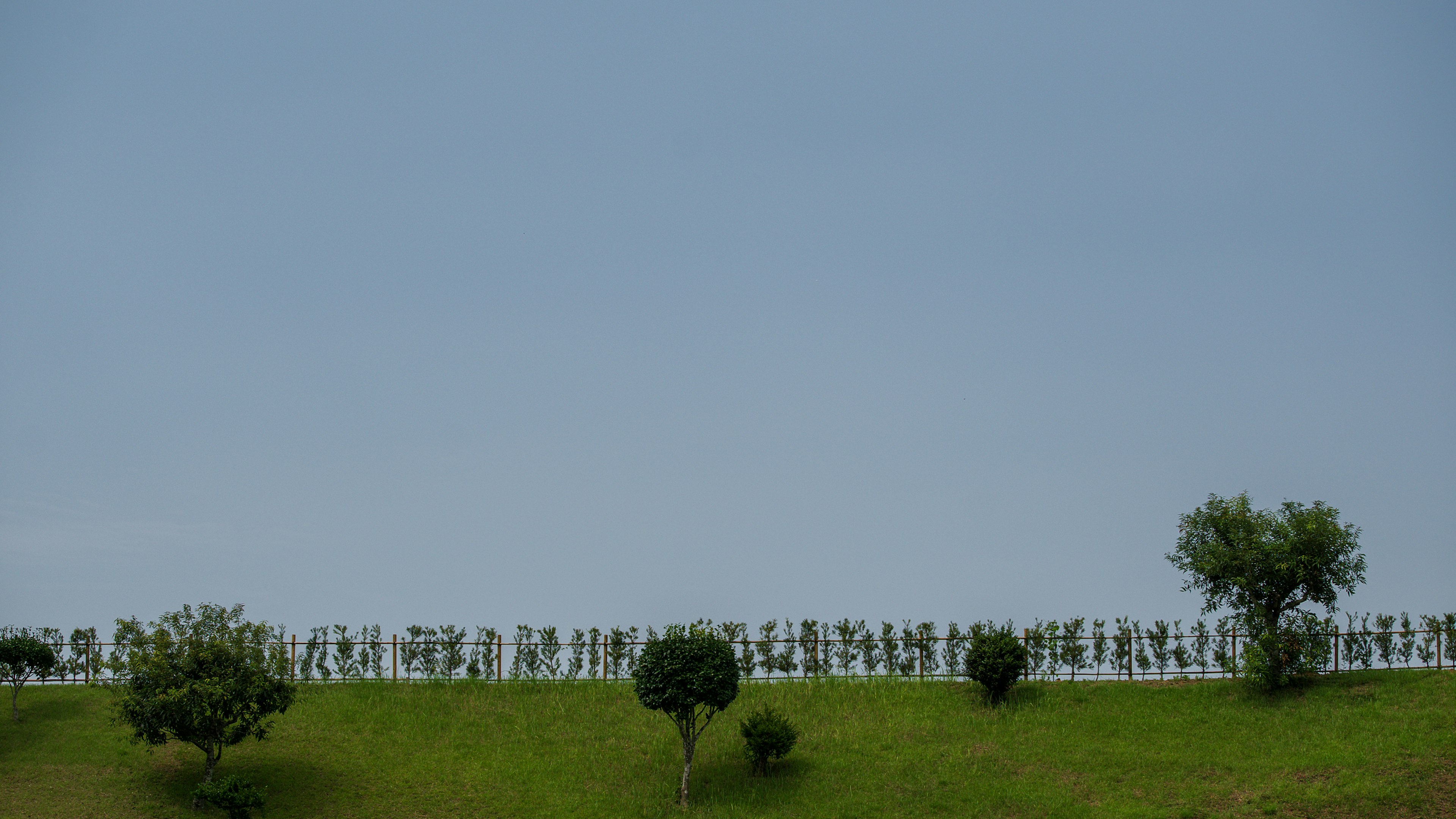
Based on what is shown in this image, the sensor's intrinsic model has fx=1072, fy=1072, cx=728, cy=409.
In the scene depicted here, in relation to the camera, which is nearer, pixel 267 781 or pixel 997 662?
pixel 267 781

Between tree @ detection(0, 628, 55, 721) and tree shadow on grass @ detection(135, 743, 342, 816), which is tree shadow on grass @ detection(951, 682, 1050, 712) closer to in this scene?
tree shadow on grass @ detection(135, 743, 342, 816)

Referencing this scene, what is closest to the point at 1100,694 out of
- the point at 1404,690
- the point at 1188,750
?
the point at 1188,750

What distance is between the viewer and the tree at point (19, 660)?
104 feet

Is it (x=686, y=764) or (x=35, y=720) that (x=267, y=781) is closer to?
(x=35, y=720)

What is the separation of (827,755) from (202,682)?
16.3 m

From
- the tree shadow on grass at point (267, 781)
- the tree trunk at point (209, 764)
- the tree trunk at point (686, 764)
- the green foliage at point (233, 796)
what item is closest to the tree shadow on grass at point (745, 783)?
the tree trunk at point (686, 764)

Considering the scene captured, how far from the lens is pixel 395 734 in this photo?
31203 millimetres

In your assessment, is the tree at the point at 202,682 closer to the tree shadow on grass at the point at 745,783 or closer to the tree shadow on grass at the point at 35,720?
the tree shadow on grass at the point at 35,720

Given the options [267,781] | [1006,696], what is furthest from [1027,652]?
[267,781]

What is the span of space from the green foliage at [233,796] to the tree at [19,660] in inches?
359

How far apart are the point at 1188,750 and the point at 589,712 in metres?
17.0

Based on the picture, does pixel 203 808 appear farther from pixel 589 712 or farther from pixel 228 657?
pixel 589 712

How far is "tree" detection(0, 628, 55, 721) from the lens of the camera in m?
31.6

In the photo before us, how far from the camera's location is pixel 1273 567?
32.3 meters
